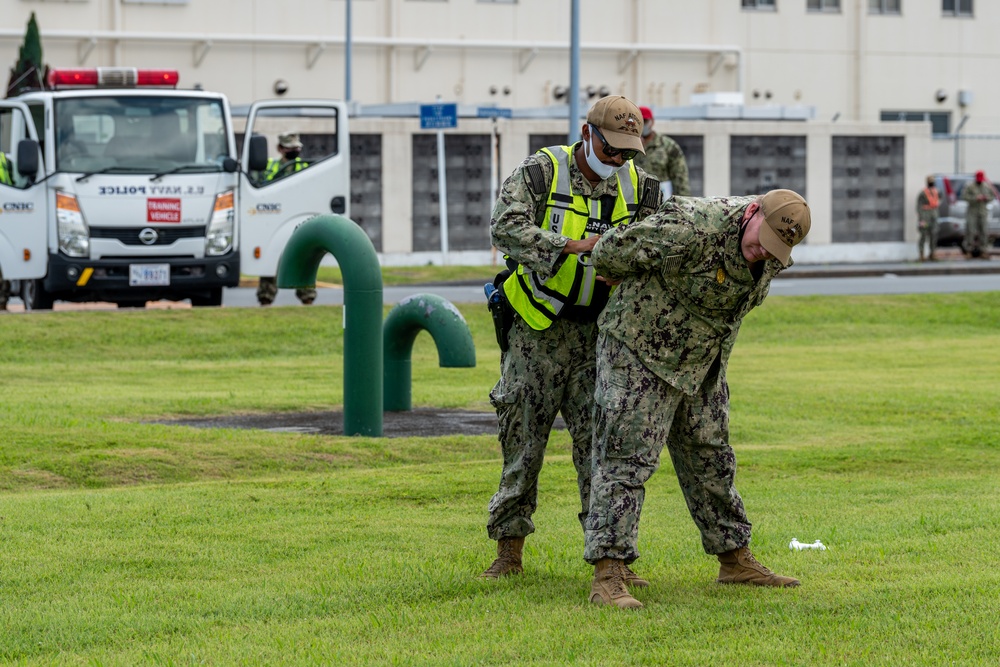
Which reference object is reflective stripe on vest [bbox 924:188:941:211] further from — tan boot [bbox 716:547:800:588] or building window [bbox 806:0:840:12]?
tan boot [bbox 716:547:800:588]

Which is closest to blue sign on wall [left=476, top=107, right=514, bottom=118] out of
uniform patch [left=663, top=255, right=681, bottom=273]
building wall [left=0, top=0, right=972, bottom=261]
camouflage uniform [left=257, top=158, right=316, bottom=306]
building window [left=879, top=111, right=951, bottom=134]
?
building wall [left=0, top=0, right=972, bottom=261]

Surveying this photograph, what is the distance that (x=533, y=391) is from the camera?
21.1ft

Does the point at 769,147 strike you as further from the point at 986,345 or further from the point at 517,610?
the point at 517,610

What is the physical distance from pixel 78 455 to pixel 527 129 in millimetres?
22985

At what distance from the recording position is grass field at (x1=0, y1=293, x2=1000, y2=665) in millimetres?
5512

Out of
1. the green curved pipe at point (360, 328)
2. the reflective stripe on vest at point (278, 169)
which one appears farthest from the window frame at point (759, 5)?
the green curved pipe at point (360, 328)

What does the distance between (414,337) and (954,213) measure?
90.4ft

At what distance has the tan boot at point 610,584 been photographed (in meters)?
5.98

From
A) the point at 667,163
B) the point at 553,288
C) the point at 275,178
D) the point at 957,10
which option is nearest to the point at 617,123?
the point at 553,288

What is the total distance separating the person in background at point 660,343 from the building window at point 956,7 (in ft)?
143

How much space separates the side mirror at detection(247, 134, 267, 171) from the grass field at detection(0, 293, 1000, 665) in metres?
4.21

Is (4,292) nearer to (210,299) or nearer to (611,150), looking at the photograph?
(210,299)

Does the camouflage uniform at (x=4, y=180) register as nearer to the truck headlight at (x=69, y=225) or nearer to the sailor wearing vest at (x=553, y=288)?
the truck headlight at (x=69, y=225)

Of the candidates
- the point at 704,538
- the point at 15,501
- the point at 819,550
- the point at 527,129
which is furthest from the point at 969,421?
the point at 527,129
